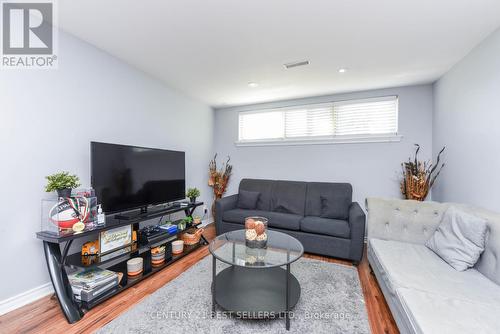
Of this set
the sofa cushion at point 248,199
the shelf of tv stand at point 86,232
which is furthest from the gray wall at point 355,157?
the shelf of tv stand at point 86,232

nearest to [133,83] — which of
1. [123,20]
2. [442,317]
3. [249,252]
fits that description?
[123,20]

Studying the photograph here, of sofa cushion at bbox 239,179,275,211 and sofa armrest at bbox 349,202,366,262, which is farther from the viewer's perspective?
sofa cushion at bbox 239,179,275,211

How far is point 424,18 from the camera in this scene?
66.1 inches

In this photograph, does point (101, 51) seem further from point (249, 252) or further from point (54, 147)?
point (249, 252)

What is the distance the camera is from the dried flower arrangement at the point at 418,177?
275 centimetres

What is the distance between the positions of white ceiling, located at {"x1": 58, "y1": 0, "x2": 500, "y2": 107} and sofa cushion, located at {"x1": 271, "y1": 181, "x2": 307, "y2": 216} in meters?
1.65

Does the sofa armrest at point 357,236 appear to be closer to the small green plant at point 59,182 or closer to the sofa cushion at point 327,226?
the sofa cushion at point 327,226

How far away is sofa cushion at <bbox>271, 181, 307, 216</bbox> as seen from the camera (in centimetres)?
330

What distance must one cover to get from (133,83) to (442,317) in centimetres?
347

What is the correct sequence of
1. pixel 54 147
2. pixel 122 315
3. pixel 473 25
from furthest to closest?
pixel 54 147 < pixel 473 25 < pixel 122 315

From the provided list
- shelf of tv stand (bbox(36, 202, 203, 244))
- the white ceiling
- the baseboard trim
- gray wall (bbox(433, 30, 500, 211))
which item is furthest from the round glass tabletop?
the white ceiling

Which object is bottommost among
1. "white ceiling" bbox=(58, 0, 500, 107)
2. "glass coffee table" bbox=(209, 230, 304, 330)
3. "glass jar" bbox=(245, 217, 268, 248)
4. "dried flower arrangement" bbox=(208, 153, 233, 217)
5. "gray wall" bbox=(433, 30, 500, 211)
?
"glass coffee table" bbox=(209, 230, 304, 330)

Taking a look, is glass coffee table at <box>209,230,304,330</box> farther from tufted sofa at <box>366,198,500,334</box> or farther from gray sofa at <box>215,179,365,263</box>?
gray sofa at <box>215,179,365,263</box>

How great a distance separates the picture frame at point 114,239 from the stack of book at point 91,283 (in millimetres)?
191
